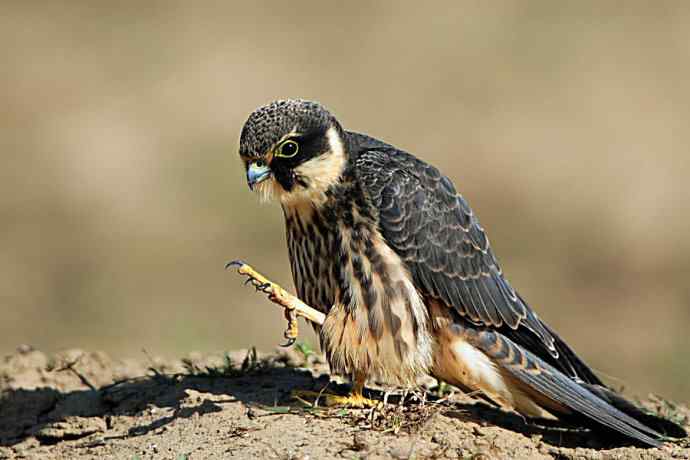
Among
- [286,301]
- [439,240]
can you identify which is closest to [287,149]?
[286,301]

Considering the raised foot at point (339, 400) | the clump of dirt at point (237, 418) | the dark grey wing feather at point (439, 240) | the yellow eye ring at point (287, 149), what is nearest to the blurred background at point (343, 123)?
the clump of dirt at point (237, 418)

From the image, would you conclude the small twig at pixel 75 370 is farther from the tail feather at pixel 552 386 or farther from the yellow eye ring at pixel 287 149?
the tail feather at pixel 552 386

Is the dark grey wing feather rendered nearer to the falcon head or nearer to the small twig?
the falcon head

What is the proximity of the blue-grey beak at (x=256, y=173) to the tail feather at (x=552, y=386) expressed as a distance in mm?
1326

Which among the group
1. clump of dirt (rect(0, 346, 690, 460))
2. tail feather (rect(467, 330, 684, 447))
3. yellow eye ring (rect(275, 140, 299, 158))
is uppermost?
yellow eye ring (rect(275, 140, 299, 158))

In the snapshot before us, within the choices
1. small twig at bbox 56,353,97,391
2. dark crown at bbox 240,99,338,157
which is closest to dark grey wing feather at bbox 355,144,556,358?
dark crown at bbox 240,99,338,157

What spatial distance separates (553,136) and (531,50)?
7.48ft

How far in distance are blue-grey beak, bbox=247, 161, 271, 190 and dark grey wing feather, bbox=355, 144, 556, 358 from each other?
0.47 meters

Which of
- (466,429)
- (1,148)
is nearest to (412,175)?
(466,429)

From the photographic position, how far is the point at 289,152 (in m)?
5.46

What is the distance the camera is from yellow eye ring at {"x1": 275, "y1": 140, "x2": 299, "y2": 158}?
5418 mm

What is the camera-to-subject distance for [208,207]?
12164 millimetres

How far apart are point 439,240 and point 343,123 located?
8561mm

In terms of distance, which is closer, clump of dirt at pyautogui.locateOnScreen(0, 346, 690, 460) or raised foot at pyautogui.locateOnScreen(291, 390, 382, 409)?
clump of dirt at pyautogui.locateOnScreen(0, 346, 690, 460)
